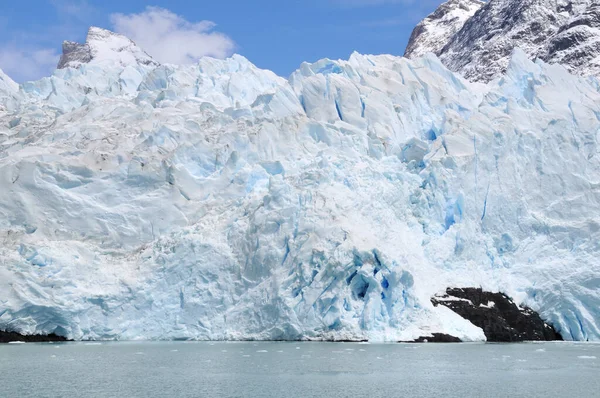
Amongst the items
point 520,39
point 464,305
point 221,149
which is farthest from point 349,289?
point 520,39

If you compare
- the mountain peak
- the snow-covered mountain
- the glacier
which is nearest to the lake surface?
the glacier

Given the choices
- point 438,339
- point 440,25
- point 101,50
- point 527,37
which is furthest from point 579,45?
point 101,50

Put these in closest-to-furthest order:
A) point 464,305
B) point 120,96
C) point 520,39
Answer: point 464,305, point 120,96, point 520,39

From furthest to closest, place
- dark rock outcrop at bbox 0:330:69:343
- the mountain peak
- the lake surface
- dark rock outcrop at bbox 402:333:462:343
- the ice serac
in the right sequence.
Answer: the ice serac < the mountain peak < dark rock outcrop at bbox 402:333:462:343 < dark rock outcrop at bbox 0:330:69:343 < the lake surface

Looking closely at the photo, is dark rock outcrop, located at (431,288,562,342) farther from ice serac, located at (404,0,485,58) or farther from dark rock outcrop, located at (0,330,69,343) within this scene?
ice serac, located at (404,0,485,58)

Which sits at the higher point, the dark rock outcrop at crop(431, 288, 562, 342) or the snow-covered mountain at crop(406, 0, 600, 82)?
the snow-covered mountain at crop(406, 0, 600, 82)

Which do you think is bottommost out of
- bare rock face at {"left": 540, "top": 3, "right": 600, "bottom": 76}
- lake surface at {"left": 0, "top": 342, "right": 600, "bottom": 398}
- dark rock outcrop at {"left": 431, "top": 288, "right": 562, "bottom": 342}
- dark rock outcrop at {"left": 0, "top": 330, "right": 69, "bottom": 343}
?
lake surface at {"left": 0, "top": 342, "right": 600, "bottom": 398}

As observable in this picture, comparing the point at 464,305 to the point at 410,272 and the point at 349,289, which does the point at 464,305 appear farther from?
the point at 349,289
